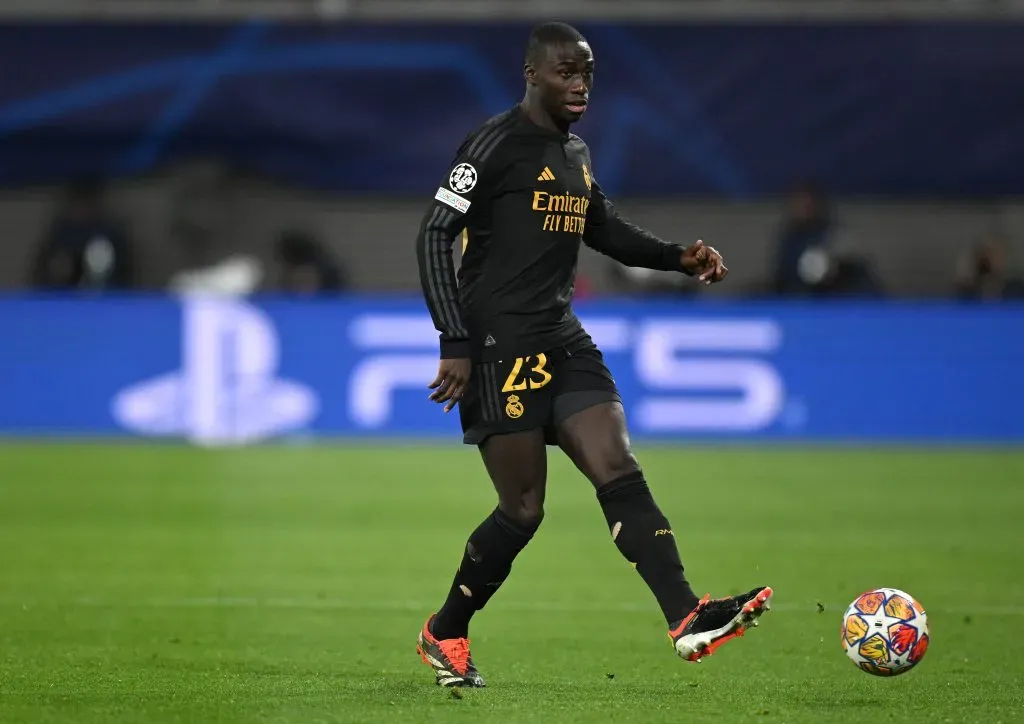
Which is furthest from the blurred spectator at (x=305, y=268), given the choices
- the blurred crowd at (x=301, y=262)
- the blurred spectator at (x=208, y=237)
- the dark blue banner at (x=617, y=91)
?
the dark blue banner at (x=617, y=91)

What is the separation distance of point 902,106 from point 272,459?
291 inches

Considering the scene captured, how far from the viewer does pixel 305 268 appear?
17.7 metres

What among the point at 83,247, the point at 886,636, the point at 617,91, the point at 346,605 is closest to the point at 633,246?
the point at 886,636

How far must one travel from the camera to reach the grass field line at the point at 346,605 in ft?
26.4

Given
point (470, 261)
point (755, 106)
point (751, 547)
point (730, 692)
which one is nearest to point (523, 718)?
point (730, 692)

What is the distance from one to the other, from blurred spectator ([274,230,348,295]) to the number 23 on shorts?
37.5 ft

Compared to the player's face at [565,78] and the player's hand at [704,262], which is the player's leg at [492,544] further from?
the player's face at [565,78]

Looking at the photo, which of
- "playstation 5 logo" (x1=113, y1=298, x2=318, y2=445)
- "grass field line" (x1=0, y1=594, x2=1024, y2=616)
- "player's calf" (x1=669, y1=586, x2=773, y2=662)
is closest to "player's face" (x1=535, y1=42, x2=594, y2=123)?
"player's calf" (x1=669, y1=586, x2=773, y2=662)

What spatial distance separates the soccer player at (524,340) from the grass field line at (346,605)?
2.02 m

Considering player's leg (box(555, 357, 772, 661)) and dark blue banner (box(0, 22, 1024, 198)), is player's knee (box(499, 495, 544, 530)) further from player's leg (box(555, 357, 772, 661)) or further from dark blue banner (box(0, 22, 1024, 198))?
dark blue banner (box(0, 22, 1024, 198))

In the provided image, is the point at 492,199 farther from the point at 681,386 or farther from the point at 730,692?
the point at 681,386

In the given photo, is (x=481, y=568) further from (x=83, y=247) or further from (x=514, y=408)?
(x=83, y=247)

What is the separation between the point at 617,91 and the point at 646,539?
1200cm

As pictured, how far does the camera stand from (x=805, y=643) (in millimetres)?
7164
